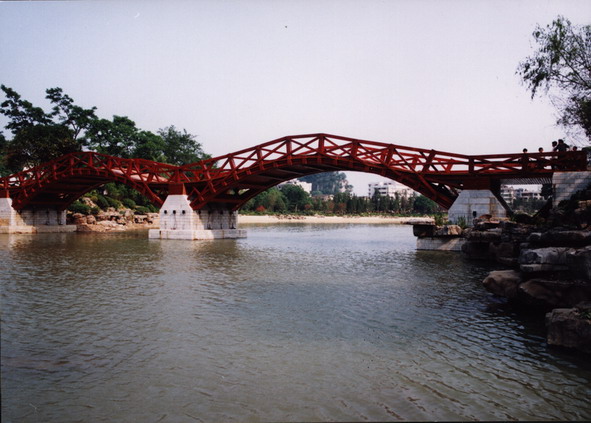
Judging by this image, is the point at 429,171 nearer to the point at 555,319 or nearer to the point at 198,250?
the point at 198,250

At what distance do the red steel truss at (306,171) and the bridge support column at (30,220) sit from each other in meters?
1.22

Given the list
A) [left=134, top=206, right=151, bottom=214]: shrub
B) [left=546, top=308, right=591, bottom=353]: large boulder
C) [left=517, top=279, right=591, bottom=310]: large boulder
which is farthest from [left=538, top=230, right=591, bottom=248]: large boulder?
[left=134, top=206, right=151, bottom=214]: shrub

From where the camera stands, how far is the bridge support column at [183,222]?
40125 millimetres

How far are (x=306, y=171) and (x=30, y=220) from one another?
119 ft

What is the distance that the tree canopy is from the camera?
201 feet

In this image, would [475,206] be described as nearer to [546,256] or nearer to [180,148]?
[546,256]

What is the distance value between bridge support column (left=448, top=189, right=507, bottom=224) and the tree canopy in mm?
55501

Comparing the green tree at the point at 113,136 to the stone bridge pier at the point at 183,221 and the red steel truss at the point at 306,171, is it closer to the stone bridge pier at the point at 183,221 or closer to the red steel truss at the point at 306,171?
the red steel truss at the point at 306,171

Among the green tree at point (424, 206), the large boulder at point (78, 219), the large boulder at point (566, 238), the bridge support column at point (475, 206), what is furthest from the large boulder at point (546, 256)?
the green tree at point (424, 206)

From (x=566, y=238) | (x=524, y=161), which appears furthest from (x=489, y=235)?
(x=566, y=238)

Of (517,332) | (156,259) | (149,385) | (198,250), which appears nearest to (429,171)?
(198,250)

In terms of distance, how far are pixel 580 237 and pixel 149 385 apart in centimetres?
1032

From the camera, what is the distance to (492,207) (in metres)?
29.0

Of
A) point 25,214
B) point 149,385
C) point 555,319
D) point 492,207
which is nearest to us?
point 149,385
